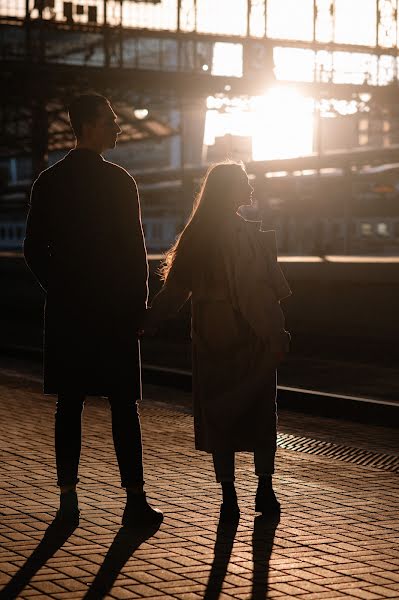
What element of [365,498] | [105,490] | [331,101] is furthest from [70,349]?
[331,101]

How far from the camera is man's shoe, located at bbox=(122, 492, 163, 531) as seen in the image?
6023 mm

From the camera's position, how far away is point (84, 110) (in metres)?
6.13

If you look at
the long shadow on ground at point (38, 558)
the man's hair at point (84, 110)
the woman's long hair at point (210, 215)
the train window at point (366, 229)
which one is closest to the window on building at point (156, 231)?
the train window at point (366, 229)

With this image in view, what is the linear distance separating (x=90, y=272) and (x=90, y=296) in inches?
4.1

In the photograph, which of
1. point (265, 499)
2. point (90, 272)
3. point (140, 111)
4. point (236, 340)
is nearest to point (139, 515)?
point (265, 499)

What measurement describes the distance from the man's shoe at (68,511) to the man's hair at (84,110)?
5.31 ft

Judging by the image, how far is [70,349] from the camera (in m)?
6.03

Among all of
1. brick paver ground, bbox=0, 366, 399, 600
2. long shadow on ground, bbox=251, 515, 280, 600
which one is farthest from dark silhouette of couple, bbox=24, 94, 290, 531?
brick paver ground, bbox=0, 366, 399, 600

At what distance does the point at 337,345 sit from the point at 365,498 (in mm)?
9824

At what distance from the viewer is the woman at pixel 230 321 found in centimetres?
623

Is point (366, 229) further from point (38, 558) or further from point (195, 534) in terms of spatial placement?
point (38, 558)

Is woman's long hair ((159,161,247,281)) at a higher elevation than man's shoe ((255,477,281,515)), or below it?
higher

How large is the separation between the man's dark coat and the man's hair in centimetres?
19

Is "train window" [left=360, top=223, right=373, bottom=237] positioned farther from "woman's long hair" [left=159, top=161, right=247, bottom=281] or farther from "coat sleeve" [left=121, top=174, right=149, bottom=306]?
"coat sleeve" [left=121, top=174, right=149, bottom=306]
